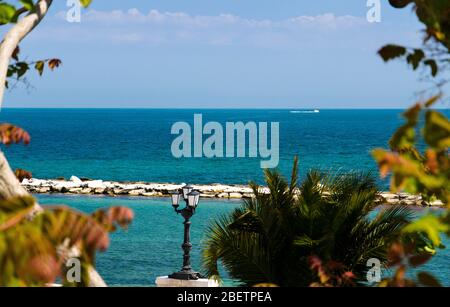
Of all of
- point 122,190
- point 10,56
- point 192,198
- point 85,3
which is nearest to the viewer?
point 85,3

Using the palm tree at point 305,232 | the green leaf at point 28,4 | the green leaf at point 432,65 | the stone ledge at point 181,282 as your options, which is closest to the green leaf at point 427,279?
the green leaf at point 432,65

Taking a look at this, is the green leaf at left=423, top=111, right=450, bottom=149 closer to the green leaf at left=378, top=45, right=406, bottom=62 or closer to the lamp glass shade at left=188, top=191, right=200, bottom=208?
the green leaf at left=378, top=45, right=406, bottom=62

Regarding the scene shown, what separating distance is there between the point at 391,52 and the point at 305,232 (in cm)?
608

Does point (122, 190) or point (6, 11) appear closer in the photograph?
point (6, 11)

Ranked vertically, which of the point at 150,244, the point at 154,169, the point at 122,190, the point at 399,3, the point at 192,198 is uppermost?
the point at 154,169

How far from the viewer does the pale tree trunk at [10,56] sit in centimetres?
248

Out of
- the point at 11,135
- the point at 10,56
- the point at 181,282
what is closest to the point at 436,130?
the point at 11,135

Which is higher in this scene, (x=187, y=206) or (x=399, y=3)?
(x=187, y=206)

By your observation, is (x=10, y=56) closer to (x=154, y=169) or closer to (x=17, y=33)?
(x=17, y=33)

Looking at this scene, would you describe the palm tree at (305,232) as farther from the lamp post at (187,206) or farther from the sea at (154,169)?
the lamp post at (187,206)

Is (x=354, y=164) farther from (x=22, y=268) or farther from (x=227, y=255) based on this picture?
(x=22, y=268)

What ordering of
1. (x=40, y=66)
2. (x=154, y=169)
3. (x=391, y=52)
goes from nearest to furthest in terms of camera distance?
(x=391, y=52) < (x=40, y=66) < (x=154, y=169)

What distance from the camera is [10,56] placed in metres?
2.98
